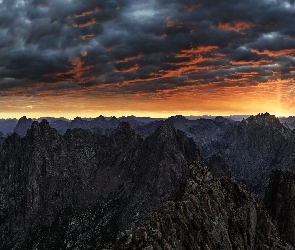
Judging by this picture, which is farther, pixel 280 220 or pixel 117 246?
pixel 280 220

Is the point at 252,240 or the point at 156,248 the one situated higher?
the point at 156,248

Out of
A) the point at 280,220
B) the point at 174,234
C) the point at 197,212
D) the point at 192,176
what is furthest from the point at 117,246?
the point at 280,220

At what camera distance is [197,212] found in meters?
99.9

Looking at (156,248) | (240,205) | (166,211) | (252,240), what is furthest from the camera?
(240,205)

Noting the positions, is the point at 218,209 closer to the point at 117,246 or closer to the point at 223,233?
the point at 223,233

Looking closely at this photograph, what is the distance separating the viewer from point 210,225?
9631 cm

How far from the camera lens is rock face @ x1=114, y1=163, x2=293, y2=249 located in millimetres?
→ 82312

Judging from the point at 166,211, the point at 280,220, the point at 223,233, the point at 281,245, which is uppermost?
the point at 166,211

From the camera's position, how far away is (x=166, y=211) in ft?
312

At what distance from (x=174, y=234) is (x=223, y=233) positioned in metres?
18.4

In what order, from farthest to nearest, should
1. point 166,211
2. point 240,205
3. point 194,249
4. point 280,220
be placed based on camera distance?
point 280,220 → point 240,205 → point 166,211 → point 194,249

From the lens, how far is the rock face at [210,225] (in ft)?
270

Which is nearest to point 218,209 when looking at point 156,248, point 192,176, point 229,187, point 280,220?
point 229,187

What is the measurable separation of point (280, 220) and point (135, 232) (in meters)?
141
